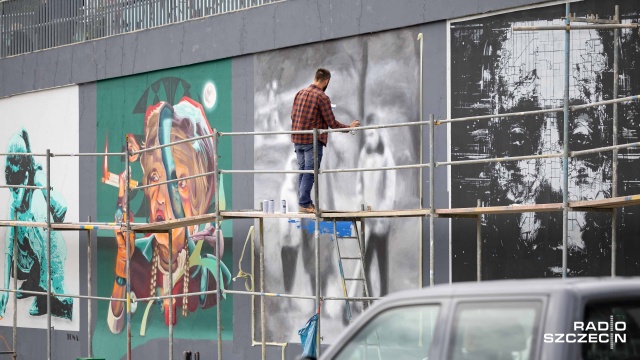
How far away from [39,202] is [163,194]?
333cm

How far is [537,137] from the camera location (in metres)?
13.3

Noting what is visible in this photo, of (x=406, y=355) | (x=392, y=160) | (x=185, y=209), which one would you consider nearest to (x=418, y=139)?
(x=392, y=160)

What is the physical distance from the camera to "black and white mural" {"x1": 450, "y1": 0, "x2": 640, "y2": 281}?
12.6m

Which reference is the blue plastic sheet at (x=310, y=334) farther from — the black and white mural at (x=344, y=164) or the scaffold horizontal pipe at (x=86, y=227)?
the scaffold horizontal pipe at (x=86, y=227)

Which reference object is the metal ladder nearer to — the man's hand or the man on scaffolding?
the man on scaffolding

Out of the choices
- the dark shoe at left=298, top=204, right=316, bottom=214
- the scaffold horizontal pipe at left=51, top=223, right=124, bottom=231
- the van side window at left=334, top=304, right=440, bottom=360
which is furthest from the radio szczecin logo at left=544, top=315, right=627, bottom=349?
the scaffold horizontal pipe at left=51, top=223, right=124, bottom=231

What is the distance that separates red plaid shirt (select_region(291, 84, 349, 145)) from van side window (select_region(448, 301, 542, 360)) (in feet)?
26.4

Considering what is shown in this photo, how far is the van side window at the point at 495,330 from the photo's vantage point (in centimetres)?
539

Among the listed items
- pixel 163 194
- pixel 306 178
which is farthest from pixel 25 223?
pixel 306 178

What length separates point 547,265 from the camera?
1306 cm

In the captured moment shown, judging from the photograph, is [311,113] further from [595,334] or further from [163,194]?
[595,334]

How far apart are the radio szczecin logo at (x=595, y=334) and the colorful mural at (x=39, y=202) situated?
603 inches

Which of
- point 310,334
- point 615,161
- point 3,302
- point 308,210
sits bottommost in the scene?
point 3,302

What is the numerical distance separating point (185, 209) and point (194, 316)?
1564 millimetres
